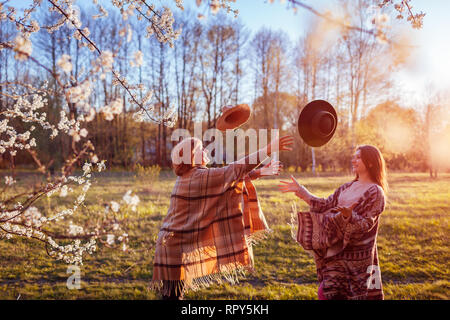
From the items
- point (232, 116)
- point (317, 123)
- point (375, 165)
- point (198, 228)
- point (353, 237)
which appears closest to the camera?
point (353, 237)

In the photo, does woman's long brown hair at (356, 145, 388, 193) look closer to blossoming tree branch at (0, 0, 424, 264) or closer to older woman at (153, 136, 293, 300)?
older woman at (153, 136, 293, 300)

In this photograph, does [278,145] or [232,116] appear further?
[232,116]

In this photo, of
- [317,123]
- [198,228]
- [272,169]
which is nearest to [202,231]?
[198,228]

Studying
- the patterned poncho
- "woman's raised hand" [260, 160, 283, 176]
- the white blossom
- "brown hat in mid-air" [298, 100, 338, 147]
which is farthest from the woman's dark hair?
the white blossom

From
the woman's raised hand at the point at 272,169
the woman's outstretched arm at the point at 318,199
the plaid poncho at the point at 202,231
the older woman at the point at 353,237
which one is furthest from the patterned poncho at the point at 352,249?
the plaid poncho at the point at 202,231

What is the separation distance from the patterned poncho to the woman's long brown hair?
0.13m

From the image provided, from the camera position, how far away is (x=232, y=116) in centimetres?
345

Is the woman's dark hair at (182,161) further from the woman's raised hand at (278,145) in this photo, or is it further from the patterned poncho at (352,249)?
the patterned poncho at (352,249)

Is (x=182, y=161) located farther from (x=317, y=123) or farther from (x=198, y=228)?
(x=317, y=123)

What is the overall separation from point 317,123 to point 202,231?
1627mm

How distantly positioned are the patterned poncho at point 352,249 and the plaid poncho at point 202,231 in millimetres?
760

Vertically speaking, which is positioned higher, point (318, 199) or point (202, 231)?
point (318, 199)

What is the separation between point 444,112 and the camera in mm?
18188

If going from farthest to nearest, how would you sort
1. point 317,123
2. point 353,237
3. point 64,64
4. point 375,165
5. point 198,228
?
point 317,123 → point 198,228 → point 375,165 → point 353,237 → point 64,64
